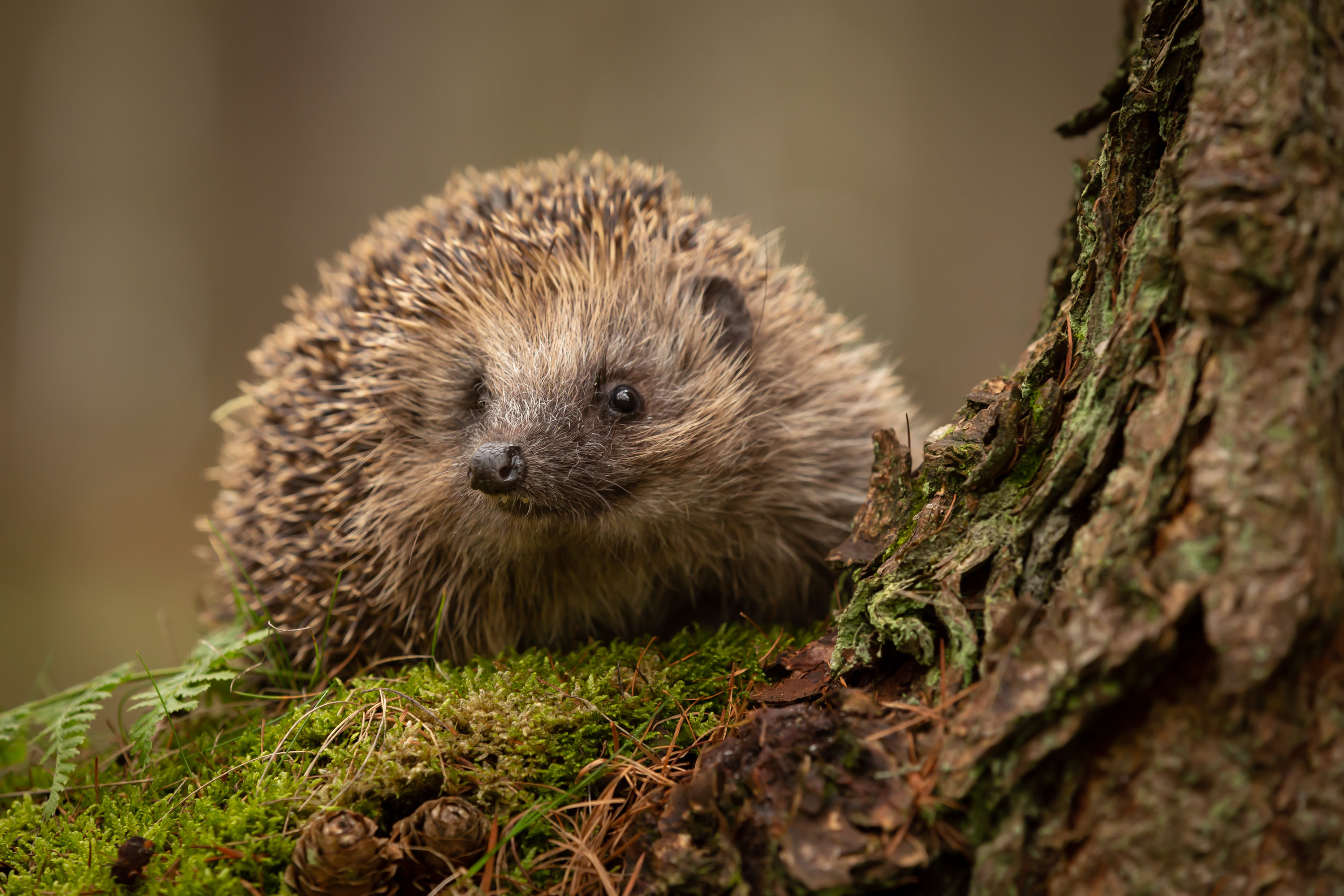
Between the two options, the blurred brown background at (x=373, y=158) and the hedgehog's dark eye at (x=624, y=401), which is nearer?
the hedgehog's dark eye at (x=624, y=401)

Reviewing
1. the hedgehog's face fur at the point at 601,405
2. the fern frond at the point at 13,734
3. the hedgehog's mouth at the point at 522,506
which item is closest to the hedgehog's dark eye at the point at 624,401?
the hedgehog's face fur at the point at 601,405

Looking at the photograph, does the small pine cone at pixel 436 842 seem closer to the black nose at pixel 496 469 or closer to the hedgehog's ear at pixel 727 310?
the black nose at pixel 496 469

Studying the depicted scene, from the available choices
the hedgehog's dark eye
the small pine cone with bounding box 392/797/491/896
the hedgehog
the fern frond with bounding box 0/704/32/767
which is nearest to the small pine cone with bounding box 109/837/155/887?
the small pine cone with bounding box 392/797/491/896

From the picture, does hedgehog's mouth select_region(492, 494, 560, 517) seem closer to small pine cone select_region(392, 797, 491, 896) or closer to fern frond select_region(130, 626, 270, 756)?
fern frond select_region(130, 626, 270, 756)

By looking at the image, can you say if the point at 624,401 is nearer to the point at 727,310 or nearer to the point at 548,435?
the point at 548,435

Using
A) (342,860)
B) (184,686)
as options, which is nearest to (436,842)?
(342,860)

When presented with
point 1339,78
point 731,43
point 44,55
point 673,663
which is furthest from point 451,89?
point 1339,78
